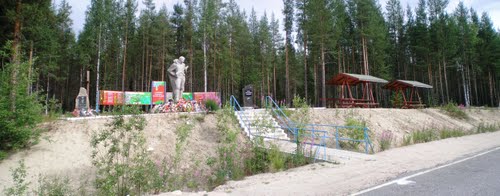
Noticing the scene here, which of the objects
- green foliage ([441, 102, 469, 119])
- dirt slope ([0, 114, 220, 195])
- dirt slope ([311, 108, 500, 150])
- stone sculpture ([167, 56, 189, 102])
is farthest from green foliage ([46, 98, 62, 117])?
green foliage ([441, 102, 469, 119])

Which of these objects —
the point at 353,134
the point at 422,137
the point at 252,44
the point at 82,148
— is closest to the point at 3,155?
the point at 82,148

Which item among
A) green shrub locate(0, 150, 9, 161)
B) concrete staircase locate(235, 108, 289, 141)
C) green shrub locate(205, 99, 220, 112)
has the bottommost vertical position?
green shrub locate(0, 150, 9, 161)

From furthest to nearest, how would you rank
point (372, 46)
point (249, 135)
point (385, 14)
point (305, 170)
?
point (385, 14) → point (372, 46) → point (249, 135) → point (305, 170)

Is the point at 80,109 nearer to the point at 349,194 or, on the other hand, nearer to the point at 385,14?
the point at 349,194

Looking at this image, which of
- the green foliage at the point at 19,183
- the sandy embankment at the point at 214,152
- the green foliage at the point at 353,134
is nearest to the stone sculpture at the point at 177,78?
the sandy embankment at the point at 214,152

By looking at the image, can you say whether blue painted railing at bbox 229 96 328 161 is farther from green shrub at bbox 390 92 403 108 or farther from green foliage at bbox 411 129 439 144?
green shrub at bbox 390 92 403 108

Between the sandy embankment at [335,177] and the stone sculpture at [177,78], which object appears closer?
the sandy embankment at [335,177]

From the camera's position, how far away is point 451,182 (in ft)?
20.9

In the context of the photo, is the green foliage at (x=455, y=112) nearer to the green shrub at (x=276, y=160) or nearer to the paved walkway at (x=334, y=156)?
the paved walkway at (x=334, y=156)

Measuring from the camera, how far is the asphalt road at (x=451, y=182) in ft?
18.3

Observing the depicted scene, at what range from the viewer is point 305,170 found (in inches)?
336

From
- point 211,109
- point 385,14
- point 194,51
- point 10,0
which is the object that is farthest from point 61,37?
point 385,14

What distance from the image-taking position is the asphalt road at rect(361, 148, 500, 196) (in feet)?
18.3

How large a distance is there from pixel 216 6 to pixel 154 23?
8.24 meters
